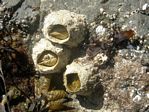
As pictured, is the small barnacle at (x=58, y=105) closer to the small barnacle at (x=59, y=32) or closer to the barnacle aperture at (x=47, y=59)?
the barnacle aperture at (x=47, y=59)

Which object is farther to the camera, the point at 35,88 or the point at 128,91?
the point at 35,88

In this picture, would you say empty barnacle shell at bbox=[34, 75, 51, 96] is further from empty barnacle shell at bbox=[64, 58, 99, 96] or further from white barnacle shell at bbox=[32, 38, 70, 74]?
empty barnacle shell at bbox=[64, 58, 99, 96]

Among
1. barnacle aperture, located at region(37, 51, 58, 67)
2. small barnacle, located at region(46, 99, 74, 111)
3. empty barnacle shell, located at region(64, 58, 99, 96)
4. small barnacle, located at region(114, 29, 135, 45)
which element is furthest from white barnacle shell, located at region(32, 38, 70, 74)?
small barnacle, located at region(114, 29, 135, 45)

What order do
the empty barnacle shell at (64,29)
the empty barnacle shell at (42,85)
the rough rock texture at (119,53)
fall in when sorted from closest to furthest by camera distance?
the rough rock texture at (119,53) < the empty barnacle shell at (64,29) < the empty barnacle shell at (42,85)

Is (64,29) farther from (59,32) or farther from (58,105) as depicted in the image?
(58,105)

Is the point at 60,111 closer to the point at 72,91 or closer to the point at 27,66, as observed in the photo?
the point at 72,91

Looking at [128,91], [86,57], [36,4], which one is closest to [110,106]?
[128,91]

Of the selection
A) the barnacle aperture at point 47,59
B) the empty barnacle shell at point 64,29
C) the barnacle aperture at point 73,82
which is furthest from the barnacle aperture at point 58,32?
the barnacle aperture at point 73,82
